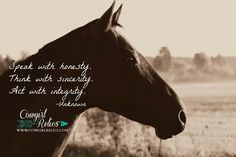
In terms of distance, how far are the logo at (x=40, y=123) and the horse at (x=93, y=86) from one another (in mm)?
35

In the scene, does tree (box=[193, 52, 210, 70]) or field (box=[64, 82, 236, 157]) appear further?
tree (box=[193, 52, 210, 70])

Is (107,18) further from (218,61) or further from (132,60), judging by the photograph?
(218,61)

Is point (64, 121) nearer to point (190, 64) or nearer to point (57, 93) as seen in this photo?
point (57, 93)

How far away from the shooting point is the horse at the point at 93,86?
12.4ft

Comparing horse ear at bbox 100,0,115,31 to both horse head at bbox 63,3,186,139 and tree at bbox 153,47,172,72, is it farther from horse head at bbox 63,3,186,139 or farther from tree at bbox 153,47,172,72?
tree at bbox 153,47,172,72

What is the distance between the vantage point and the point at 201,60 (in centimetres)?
1625

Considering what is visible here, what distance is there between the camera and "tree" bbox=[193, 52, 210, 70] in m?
15.8

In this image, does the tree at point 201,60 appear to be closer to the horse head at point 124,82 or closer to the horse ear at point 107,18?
the horse head at point 124,82

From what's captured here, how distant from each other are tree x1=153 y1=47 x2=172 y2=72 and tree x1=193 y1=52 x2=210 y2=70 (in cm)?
204

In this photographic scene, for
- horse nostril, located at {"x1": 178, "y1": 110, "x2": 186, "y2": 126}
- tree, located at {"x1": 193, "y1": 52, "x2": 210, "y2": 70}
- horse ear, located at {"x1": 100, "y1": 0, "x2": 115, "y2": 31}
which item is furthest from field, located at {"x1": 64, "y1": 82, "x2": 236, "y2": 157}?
horse ear, located at {"x1": 100, "y1": 0, "x2": 115, "y2": 31}

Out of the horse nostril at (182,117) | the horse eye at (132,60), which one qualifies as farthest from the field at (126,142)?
the horse eye at (132,60)

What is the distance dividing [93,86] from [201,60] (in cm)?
1276

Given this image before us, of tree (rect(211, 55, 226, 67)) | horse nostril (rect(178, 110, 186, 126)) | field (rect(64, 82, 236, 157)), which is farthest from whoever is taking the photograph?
tree (rect(211, 55, 226, 67))

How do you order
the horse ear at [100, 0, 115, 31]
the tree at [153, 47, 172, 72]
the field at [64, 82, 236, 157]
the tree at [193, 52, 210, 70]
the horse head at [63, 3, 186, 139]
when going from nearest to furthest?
the horse ear at [100, 0, 115, 31]
the horse head at [63, 3, 186, 139]
the field at [64, 82, 236, 157]
the tree at [153, 47, 172, 72]
the tree at [193, 52, 210, 70]
